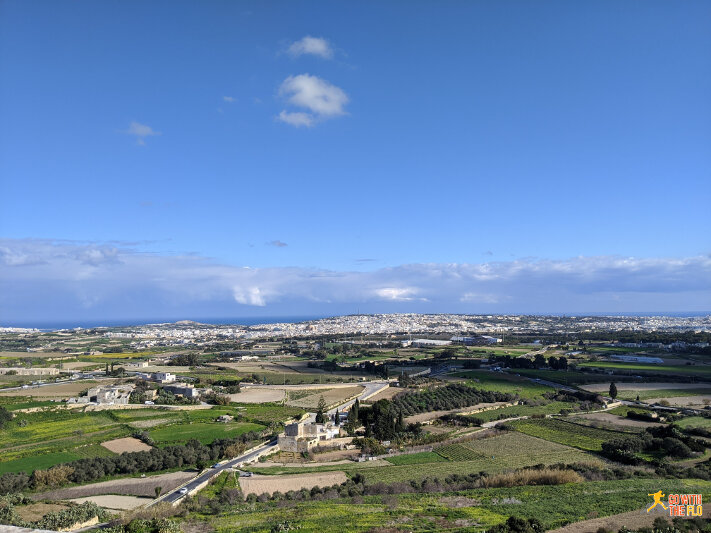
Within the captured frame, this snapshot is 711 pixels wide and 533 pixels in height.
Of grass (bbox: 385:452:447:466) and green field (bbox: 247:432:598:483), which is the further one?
grass (bbox: 385:452:447:466)

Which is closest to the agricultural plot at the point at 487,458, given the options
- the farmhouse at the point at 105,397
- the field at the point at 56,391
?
the farmhouse at the point at 105,397

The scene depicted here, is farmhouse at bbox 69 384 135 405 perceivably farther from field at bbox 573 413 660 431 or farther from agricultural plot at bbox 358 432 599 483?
field at bbox 573 413 660 431

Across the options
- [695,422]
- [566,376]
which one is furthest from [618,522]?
[566,376]

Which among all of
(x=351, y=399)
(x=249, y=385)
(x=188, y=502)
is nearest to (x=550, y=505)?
(x=188, y=502)

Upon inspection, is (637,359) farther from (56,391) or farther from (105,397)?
(56,391)

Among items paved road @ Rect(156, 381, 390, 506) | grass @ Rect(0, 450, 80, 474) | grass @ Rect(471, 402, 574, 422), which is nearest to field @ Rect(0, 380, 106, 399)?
grass @ Rect(0, 450, 80, 474)

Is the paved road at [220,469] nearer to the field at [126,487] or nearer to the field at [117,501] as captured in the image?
the field at [126,487]
